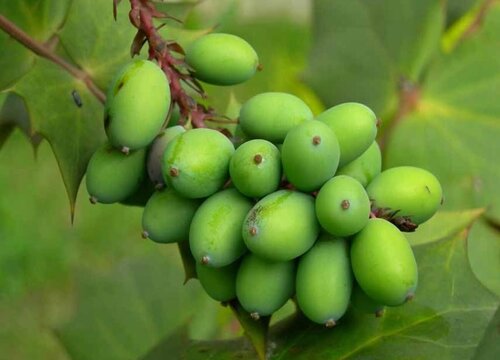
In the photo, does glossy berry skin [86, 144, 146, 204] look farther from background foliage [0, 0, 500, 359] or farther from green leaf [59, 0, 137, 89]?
green leaf [59, 0, 137, 89]

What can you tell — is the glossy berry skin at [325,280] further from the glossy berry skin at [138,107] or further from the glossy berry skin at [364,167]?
the glossy berry skin at [138,107]

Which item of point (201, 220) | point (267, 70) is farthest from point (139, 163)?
point (267, 70)

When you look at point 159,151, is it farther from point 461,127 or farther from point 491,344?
point 461,127

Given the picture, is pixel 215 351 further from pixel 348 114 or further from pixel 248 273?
pixel 348 114

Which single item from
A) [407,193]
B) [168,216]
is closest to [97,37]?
[168,216]

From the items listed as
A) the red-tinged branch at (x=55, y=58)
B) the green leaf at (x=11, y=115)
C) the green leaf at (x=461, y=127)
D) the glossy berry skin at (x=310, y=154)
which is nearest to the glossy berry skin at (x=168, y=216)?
the glossy berry skin at (x=310, y=154)

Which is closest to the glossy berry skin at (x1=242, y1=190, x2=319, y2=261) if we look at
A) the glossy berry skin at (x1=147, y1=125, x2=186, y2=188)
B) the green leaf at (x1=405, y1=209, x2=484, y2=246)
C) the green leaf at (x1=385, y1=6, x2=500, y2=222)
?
the glossy berry skin at (x1=147, y1=125, x2=186, y2=188)
